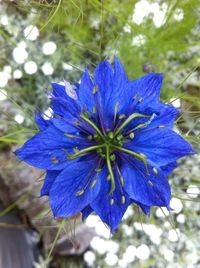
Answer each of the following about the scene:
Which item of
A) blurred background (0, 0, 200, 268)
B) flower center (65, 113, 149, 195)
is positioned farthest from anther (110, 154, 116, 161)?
blurred background (0, 0, 200, 268)

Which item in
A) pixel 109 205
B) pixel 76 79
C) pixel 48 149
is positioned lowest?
pixel 109 205

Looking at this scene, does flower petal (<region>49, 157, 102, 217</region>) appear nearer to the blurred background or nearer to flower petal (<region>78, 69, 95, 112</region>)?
flower petal (<region>78, 69, 95, 112</region>)

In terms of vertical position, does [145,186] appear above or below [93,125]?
below

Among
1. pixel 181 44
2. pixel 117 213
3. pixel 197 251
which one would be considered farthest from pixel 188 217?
pixel 117 213

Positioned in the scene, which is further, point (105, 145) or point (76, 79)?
point (76, 79)

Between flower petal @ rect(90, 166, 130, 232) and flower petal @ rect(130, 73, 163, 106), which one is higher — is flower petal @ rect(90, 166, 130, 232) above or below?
below

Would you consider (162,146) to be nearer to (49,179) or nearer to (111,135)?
(111,135)

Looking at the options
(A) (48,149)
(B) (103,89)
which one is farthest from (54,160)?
(B) (103,89)
